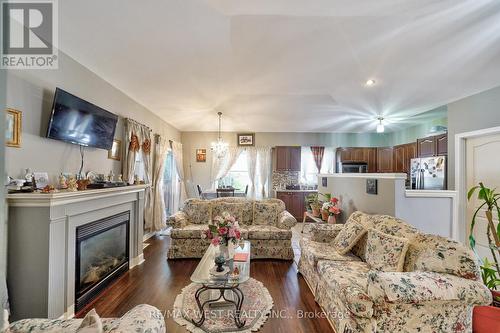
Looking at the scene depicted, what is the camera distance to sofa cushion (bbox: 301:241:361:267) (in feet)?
8.27

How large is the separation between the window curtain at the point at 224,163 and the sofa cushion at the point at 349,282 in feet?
16.7

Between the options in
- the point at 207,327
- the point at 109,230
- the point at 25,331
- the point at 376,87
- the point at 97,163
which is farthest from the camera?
the point at 376,87

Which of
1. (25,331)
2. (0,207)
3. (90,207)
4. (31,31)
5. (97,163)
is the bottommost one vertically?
(25,331)

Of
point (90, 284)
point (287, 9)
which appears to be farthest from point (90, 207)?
point (287, 9)

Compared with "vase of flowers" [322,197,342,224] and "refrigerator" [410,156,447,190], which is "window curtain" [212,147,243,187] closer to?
"vase of flowers" [322,197,342,224]

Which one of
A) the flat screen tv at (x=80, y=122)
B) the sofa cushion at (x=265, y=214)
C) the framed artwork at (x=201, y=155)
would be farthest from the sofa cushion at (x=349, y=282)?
the framed artwork at (x=201, y=155)

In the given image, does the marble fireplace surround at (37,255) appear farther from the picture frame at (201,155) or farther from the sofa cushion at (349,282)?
the picture frame at (201,155)

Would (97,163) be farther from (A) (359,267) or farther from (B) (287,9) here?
(A) (359,267)

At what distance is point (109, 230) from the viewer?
2871mm

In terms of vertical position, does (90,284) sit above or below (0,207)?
below

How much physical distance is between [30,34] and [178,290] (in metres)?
3.19

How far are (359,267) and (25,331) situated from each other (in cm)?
270

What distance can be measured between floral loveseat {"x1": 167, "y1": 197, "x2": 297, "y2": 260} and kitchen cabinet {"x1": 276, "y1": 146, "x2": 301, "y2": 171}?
8.91ft

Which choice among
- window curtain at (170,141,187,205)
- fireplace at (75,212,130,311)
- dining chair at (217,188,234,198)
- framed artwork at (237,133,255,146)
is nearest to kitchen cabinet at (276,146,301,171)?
framed artwork at (237,133,255,146)
